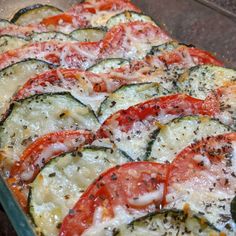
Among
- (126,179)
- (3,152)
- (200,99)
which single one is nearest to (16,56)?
(3,152)

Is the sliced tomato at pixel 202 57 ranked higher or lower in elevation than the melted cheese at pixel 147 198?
higher

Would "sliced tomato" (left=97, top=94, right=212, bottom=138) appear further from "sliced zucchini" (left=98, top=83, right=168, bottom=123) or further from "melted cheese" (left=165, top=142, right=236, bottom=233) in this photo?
"melted cheese" (left=165, top=142, right=236, bottom=233)

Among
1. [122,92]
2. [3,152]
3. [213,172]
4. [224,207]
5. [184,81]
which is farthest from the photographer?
[184,81]

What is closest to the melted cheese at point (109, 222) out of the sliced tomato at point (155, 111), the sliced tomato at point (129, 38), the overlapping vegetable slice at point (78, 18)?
the sliced tomato at point (155, 111)

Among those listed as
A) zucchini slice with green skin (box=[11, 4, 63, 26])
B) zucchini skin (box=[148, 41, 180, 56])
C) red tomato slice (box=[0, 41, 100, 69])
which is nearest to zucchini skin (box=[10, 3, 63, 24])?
zucchini slice with green skin (box=[11, 4, 63, 26])

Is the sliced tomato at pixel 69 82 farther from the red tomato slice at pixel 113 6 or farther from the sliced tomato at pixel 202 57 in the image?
the red tomato slice at pixel 113 6

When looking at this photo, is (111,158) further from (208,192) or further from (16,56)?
(16,56)
